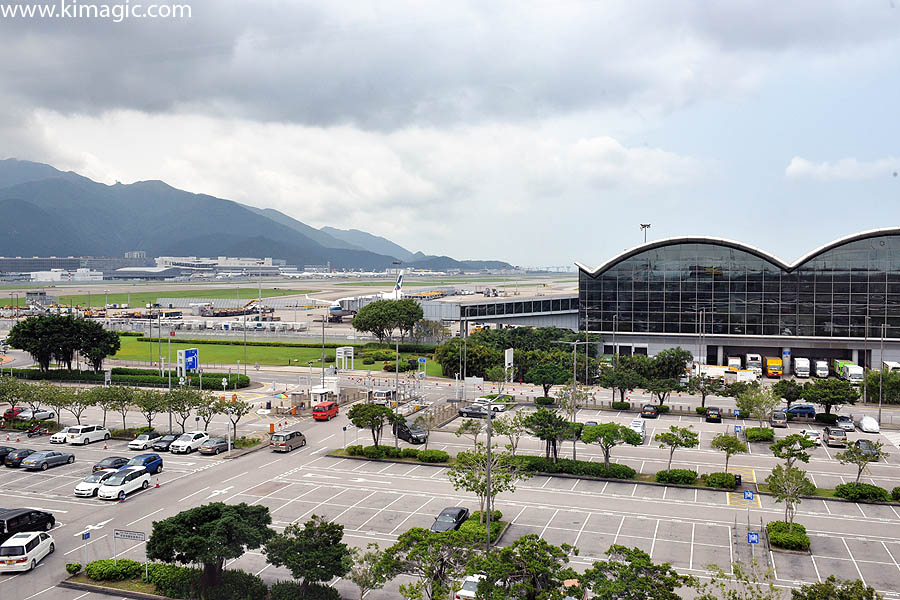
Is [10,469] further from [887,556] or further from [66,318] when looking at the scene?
[887,556]

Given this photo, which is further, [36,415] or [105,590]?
[36,415]

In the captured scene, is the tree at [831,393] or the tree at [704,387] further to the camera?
the tree at [704,387]

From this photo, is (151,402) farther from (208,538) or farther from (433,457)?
(208,538)

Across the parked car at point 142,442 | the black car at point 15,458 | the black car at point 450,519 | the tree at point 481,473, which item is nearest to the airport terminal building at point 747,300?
the tree at point 481,473

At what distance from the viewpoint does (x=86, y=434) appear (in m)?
48.7

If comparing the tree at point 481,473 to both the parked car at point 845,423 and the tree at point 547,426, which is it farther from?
the parked car at point 845,423

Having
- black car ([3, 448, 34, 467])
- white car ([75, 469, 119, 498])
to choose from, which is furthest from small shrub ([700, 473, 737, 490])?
black car ([3, 448, 34, 467])

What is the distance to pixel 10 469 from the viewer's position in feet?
138

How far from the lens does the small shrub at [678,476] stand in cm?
3819

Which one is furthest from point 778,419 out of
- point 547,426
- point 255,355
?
point 255,355

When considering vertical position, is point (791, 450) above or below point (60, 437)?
above

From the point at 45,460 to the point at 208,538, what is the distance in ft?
86.4

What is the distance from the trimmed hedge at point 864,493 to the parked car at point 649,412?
22.8 m

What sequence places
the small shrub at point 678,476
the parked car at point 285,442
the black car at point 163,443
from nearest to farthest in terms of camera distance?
the small shrub at point 678,476, the parked car at point 285,442, the black car at point 163,443
